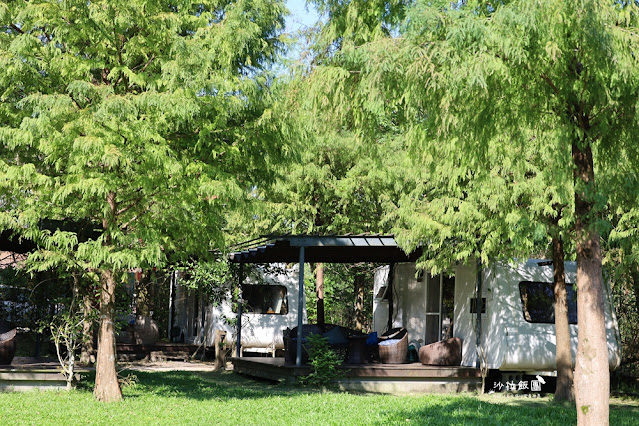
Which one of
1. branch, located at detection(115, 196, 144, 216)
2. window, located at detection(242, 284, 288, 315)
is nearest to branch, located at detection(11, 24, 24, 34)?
branch, located at detection(115, 196, 144, 216)

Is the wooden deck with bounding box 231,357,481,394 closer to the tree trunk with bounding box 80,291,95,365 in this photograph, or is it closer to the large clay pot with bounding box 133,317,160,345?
the tree trunk with bounding box 80,291,95,365

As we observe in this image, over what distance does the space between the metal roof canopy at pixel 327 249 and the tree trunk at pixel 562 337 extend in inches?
109

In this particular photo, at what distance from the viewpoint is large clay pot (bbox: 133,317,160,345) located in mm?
21078

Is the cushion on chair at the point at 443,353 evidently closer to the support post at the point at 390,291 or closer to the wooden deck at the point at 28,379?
the support post at the point at 390,291

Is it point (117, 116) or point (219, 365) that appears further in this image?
point (219, 365)

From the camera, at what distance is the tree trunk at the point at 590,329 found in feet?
20.5

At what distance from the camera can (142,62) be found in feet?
36.1

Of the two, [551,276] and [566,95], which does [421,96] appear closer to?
[566,95]

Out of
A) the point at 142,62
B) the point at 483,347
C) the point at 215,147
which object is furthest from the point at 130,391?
the point at 483,347

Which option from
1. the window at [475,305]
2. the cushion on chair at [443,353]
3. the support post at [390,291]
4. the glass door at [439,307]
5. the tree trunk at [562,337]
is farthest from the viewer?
the support post at [390,291]

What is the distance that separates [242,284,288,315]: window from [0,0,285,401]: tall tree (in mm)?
9353

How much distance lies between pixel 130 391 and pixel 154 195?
366 cm

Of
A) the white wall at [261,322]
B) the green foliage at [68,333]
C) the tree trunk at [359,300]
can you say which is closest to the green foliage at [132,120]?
the green foliage at [68,333]

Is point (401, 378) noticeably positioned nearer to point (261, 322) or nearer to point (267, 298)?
point (261, 322)
